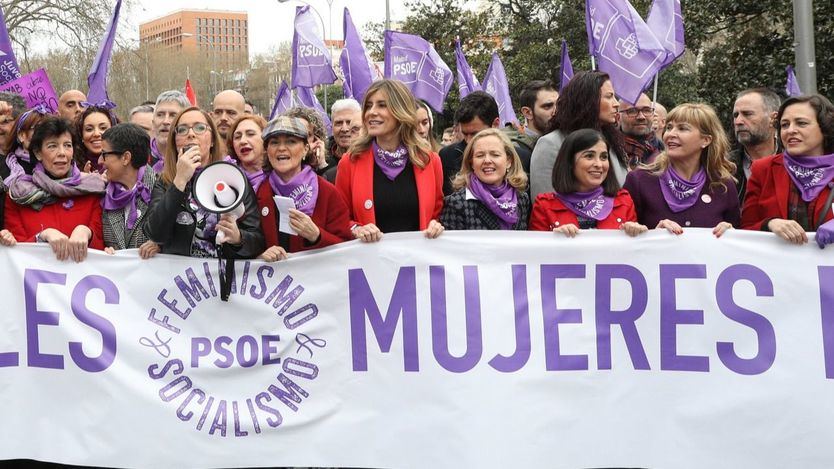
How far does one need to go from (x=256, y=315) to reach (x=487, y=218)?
3.86 ft

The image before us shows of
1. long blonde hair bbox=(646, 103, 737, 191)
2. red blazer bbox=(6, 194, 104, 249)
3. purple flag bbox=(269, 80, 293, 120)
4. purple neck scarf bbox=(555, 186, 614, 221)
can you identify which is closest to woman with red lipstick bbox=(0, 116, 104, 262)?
red blazer bbox=(6, 194, 104, 249)

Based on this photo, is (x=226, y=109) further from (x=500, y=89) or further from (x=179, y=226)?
(x=500, y=89)

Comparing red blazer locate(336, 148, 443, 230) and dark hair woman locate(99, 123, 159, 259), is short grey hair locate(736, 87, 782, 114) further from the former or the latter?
dark hair woman locate(99, 123, 159, 259)

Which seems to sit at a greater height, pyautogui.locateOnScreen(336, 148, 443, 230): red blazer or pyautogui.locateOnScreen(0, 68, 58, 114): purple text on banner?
pyautogui.locateOnScreen(0, 68, 58, 114): purple text on banner

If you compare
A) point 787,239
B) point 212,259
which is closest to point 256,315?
point 212,259

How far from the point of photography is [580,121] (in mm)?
5184

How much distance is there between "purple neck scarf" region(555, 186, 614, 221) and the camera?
4.55 m

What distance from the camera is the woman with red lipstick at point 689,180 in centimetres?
464

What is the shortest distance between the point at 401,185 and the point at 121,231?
137 cm

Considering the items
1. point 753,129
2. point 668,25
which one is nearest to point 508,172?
point 753,129

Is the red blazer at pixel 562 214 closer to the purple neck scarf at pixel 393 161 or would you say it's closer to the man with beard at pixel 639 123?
the purple neck scarf at pixel 393 161

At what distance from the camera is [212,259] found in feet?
14.7

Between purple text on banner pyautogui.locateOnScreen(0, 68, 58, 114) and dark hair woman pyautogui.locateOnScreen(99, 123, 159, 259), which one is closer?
dark hair woman pyautogui.locateOnScreen(99, 123, 159, 259)

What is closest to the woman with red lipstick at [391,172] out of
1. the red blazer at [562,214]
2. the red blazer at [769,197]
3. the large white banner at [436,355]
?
the large white banner at [436,355]
